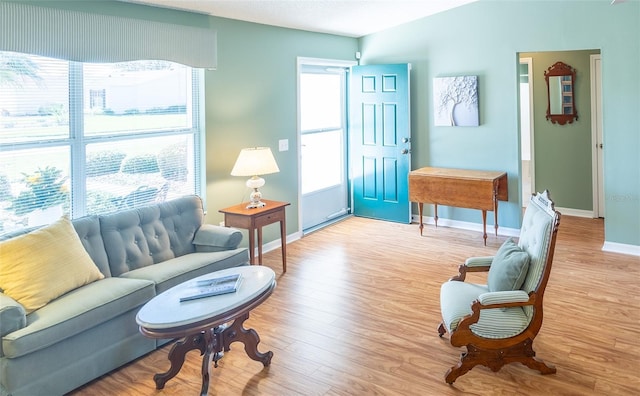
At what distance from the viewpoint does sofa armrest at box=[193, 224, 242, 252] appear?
12.2ft

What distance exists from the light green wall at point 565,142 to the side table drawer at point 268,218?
397 cm

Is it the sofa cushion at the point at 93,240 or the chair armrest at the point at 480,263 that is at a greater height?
the sofa cushion at the point at 93,240

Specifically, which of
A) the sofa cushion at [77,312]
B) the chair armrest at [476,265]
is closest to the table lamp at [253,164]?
the sofa cushion at [77,312]

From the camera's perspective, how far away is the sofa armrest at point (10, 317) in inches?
91.5

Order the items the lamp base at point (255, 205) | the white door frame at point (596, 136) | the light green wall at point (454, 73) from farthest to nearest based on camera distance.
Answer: the white door frame at point (596, 136) < the light green wall at point (454, 73) < the lamp base at point (255, 205)

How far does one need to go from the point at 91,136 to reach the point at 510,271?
2.98 metres

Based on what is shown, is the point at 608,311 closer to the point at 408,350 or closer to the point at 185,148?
the point at 408,350

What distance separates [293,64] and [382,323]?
3188 mm

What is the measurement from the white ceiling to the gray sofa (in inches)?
65.1

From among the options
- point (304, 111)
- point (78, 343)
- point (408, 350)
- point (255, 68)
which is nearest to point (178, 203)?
point (78, 343)

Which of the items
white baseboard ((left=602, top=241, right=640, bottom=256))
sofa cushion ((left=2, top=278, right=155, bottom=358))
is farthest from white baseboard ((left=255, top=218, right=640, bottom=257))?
sofa cushion ((left=2, top=278, right=155, bottom=358))

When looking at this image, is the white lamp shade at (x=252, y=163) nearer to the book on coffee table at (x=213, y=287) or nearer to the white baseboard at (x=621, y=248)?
the book on coffee table at (x=213, y=287)

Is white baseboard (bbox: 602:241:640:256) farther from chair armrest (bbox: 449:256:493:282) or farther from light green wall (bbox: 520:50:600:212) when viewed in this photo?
chair armrest (bbox: 449:256:493:282)

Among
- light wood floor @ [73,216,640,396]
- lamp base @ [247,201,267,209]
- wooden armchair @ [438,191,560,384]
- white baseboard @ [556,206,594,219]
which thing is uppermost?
lamp base @ [247,201,267,209]
